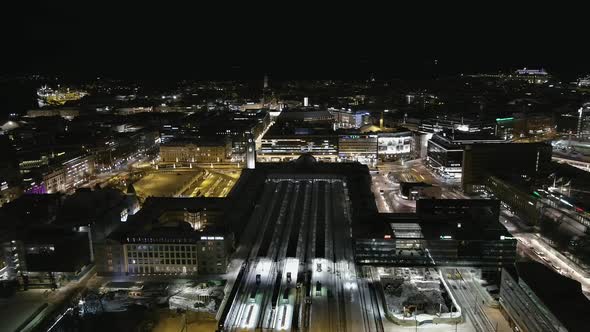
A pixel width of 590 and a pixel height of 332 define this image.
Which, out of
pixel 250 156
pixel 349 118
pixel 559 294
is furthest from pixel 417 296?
pixel 349 118

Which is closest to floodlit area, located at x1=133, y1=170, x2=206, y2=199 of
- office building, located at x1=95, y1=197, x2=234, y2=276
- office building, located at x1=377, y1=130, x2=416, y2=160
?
office building, located at x1=95, y1=197, x2=234, y2=276

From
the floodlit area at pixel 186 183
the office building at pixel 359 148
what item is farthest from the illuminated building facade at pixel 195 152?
the office building at pixel 359 148

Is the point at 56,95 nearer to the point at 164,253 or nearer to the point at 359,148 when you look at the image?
the point at 359,148

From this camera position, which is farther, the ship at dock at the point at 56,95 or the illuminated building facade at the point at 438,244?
the ship at dock at the point at 56,95

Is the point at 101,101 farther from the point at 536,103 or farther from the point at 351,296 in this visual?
the point at 351,296

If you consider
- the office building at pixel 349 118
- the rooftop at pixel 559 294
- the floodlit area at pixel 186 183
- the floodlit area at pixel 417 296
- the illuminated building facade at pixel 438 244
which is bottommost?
the floodlit area at pixel 417 296

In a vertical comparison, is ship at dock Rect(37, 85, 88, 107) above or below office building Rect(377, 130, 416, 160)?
above

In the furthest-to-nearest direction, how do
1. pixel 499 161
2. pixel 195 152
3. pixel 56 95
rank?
pixel 56 95, pixel 195 152, pixel 499 161

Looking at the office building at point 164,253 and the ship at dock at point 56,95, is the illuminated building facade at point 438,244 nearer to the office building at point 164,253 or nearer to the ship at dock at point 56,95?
the office building at point 164,253

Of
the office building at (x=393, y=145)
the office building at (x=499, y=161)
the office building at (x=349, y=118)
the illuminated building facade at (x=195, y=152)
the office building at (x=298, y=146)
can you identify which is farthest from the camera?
the office building at (x=349, y=118)

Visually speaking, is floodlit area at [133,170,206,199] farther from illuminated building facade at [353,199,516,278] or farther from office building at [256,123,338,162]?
illuminated building facade at [353,199,516,278]

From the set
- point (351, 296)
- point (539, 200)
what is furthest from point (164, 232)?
point (539, 200)
